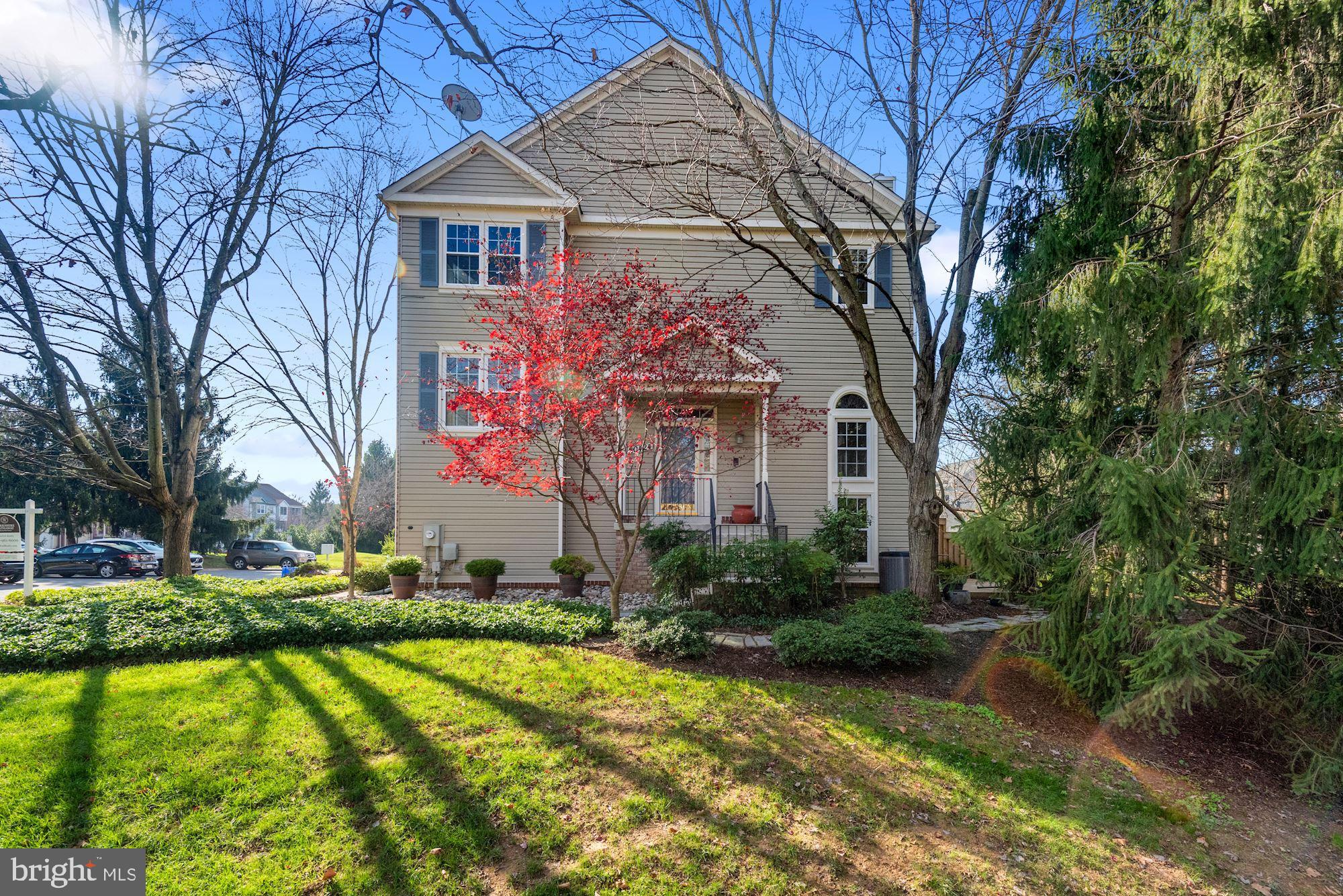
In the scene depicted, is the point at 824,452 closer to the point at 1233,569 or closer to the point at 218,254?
the point at 1233,569

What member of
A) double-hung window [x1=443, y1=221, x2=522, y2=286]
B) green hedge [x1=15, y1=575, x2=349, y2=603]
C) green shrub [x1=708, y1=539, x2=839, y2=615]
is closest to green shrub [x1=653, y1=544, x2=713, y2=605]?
green shrub [x1=708, y1=539, x2=839, y2=615]

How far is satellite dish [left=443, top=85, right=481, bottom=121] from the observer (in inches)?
137

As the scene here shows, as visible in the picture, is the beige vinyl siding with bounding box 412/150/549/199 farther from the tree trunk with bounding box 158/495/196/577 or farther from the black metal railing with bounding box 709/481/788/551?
the tree trunk with bounding box 158/495/196/577

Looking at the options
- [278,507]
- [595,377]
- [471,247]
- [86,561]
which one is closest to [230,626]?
[595,377]

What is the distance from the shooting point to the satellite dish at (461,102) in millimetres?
3471

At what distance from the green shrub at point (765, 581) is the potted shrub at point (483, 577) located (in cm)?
391

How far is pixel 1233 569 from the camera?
5.27 metres

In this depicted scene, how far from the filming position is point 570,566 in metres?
10.6

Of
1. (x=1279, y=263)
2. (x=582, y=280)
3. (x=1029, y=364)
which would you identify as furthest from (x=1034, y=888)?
(x=582, y=280)

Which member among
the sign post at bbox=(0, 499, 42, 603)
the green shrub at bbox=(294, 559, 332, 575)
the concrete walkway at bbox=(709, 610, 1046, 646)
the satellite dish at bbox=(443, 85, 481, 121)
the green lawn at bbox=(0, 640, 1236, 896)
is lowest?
the green shrub at bbox=(294, 559, 332, 575)

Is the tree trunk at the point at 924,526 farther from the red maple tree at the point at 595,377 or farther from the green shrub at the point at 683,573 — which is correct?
the green shrub at the point at 683,573

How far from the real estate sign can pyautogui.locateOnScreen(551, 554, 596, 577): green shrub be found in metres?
7.68

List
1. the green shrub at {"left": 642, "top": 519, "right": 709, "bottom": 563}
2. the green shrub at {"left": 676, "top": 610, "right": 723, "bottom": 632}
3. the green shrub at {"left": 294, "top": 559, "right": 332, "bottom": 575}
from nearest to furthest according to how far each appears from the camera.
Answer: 1. the green shrub at {"left": 676, "top": 610, "right": 723, "bottom": 632}
2. the green shrub at {"left": 642, "top": 519, "right": 709, "bottom": 563}
3. the green shrub at {"left": 294, "top": 559, "right": 332, "bottom": 575}

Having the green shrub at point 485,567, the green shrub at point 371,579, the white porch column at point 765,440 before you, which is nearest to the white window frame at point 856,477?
the white porch column at point 765,440
